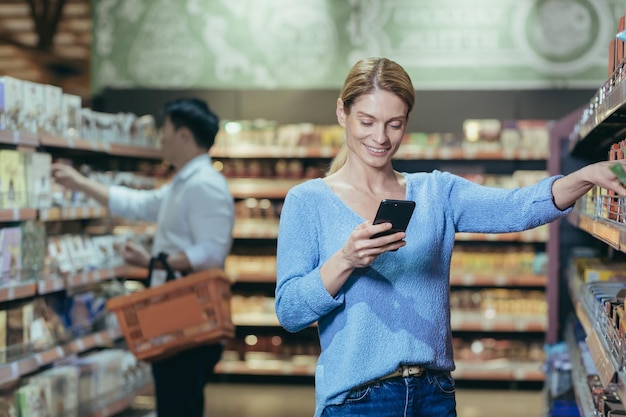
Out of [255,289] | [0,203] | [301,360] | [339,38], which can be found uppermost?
[339,38]

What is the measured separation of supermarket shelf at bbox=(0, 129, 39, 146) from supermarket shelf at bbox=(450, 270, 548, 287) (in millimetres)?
4187

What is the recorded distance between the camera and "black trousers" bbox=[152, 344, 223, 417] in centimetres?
434

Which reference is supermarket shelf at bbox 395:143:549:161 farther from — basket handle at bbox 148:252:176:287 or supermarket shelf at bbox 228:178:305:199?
basket handle at bbox 148:252:176:287

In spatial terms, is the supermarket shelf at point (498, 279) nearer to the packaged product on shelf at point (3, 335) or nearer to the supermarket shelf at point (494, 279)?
the supermarket shelf at point (494, 279)

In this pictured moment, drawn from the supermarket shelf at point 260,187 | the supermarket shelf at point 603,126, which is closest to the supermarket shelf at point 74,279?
the supermarket shelf at point 260,187

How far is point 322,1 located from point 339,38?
0.38 metres

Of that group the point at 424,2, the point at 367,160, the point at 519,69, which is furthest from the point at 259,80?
the point at 367,160

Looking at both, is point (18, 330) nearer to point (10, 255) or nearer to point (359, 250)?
point (10, 255)

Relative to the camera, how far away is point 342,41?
8.70 metres

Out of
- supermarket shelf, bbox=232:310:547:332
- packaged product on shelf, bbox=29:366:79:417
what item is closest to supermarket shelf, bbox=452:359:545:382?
supermarket shelf, bbox=232:310:547:332

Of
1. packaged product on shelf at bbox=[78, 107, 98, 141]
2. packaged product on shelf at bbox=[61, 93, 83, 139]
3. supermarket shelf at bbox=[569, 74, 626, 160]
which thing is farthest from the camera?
packaged product on shelf at bbox=[78, 107, 98, 141]

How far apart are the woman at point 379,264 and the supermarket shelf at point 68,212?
247cm

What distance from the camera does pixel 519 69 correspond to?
8531 millimetres

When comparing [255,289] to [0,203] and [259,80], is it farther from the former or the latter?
[0,203]
